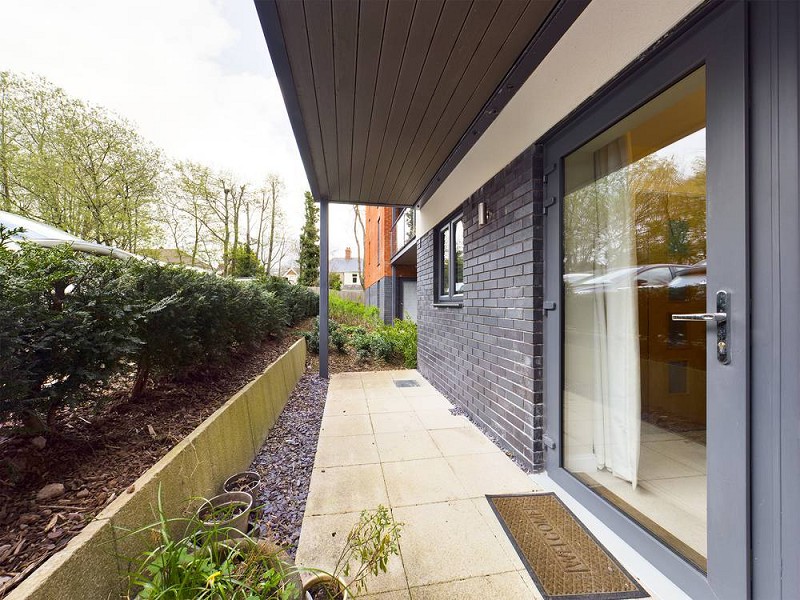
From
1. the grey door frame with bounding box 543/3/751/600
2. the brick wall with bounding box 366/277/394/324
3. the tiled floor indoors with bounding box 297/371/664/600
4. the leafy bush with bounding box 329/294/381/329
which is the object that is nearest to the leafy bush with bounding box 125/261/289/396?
the tiled floor indoors with bounding box 297/371/664/600

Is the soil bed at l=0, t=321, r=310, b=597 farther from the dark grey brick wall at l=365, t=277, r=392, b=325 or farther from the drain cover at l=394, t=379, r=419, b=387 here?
the dark grey brick wall at l=365, t=277, r=392, b=325

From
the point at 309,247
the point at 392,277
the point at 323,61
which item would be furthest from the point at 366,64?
the point at 309,247

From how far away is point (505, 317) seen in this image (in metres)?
2.76

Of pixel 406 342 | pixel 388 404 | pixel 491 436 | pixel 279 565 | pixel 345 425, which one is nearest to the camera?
pixel 279 565

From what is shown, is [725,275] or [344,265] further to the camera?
[344,265]

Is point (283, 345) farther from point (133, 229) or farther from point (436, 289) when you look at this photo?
point (133, 229)

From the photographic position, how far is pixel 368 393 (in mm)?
4434

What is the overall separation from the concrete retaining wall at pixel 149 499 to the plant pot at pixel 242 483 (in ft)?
0.17

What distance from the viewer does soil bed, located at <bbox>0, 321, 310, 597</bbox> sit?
3.65 ft

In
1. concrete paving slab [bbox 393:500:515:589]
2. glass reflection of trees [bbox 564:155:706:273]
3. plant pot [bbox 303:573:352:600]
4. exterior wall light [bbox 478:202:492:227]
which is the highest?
exterior wall light [bbox 478:202:492:227]

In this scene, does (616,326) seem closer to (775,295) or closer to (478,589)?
(775,295)

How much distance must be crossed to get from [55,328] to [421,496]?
2143mm

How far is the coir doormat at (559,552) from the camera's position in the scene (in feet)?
4.55

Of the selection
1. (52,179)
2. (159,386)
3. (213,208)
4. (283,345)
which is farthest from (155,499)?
(213,208)
